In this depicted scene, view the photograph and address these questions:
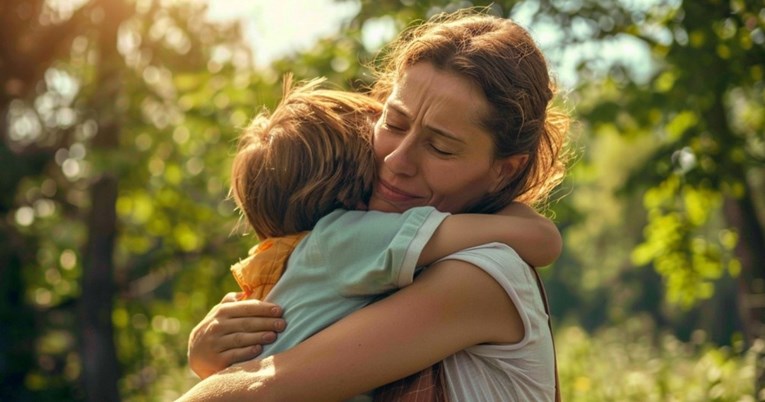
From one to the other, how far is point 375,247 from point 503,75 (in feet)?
1.32

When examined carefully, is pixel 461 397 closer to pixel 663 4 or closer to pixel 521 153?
pixel 521 153

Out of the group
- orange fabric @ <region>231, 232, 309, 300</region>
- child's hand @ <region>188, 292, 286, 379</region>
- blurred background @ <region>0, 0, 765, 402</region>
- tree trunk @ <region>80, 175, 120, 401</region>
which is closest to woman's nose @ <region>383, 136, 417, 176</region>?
orange fabric @ <region>231, 232, 309, 300</region>

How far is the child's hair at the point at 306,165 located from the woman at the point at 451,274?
0.05 meters

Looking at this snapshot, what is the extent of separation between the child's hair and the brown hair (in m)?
0.15

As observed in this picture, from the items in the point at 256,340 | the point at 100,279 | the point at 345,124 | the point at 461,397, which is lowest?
the point at 100,279

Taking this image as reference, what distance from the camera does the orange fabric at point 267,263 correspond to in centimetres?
209

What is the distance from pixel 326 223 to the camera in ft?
6.58

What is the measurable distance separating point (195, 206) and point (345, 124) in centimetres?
836

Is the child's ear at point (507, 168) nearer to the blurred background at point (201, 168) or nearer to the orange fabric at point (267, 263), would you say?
the orange fabric at point (267, 263)

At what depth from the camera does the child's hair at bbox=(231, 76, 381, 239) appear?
208 cm

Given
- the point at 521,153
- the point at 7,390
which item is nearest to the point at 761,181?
the point at 7,390

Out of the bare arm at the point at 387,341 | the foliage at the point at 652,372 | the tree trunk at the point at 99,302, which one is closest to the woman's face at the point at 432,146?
the bare arm at the point at 387,341

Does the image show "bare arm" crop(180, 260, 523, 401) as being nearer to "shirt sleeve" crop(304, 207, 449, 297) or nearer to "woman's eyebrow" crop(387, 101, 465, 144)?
"shirt sleeve" crop(304, 207, 449, 297)

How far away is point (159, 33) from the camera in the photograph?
36.0ft
